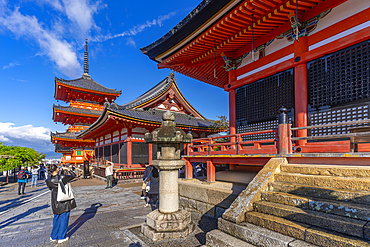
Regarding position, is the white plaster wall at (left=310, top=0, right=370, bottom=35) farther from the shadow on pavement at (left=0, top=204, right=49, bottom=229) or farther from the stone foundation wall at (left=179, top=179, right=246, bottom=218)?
the shadow on pavement at (left=0, top=204, right=49, bottom=229)

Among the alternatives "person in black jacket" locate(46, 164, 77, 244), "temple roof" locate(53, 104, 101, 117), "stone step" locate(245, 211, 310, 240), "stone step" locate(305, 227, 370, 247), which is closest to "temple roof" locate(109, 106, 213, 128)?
"person in black jacket" locate(46, 164, 77, 244)

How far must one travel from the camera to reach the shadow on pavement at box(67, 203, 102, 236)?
5596 mm

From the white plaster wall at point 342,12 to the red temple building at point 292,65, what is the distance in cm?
3

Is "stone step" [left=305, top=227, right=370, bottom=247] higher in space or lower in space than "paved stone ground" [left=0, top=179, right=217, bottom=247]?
higher

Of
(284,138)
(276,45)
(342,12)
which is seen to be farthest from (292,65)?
(284,138)

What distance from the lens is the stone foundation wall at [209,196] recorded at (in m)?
5.97

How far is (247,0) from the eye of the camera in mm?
5891

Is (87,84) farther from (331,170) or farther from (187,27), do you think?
(331,170)

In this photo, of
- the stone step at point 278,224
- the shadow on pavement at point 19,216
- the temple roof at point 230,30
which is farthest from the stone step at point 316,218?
the shadow on pavement at point 19,216

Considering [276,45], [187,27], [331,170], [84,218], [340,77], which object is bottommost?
[84,218]

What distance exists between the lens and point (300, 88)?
679cm

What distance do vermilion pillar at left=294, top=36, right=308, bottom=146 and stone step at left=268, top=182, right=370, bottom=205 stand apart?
2884 millimetres

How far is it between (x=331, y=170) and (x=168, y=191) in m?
3.68

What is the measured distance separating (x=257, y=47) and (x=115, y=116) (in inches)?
362
